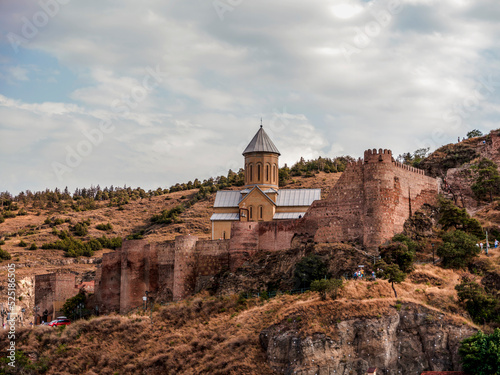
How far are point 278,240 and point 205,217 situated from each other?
1396 inches

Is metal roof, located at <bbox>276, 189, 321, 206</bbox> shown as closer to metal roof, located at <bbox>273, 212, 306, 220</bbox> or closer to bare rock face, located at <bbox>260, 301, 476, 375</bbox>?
metal roof, located at <bbox>273, 212, 306, 220</bbox>

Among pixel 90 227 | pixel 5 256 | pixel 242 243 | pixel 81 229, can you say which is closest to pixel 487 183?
pixel 242 243

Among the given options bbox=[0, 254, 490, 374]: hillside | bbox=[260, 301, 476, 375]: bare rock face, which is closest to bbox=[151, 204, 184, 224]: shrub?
bbox=[0, 254, 490, 374]: hillside

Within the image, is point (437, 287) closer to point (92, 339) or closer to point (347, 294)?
point (347, 294)

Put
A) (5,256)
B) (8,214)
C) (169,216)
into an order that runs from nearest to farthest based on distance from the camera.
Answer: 1. (5,256)
2. (169,216)
3. (8,214)

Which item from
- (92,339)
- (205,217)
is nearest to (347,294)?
(92,339)

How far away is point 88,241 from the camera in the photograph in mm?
82625

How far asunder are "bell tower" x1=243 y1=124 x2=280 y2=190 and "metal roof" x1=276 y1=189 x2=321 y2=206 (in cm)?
160

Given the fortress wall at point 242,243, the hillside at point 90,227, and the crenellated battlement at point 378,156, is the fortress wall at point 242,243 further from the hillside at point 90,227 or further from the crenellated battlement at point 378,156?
the hillside at point 90,227

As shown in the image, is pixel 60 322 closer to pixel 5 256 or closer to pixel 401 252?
pixel 401 252

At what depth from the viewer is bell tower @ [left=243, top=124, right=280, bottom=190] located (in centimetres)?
6209

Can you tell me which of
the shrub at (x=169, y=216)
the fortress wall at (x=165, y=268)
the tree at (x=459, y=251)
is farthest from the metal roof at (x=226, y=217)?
the shrub at (x=169, y=216)

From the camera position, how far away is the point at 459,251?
43594 mm

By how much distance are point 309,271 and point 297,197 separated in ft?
55.2
